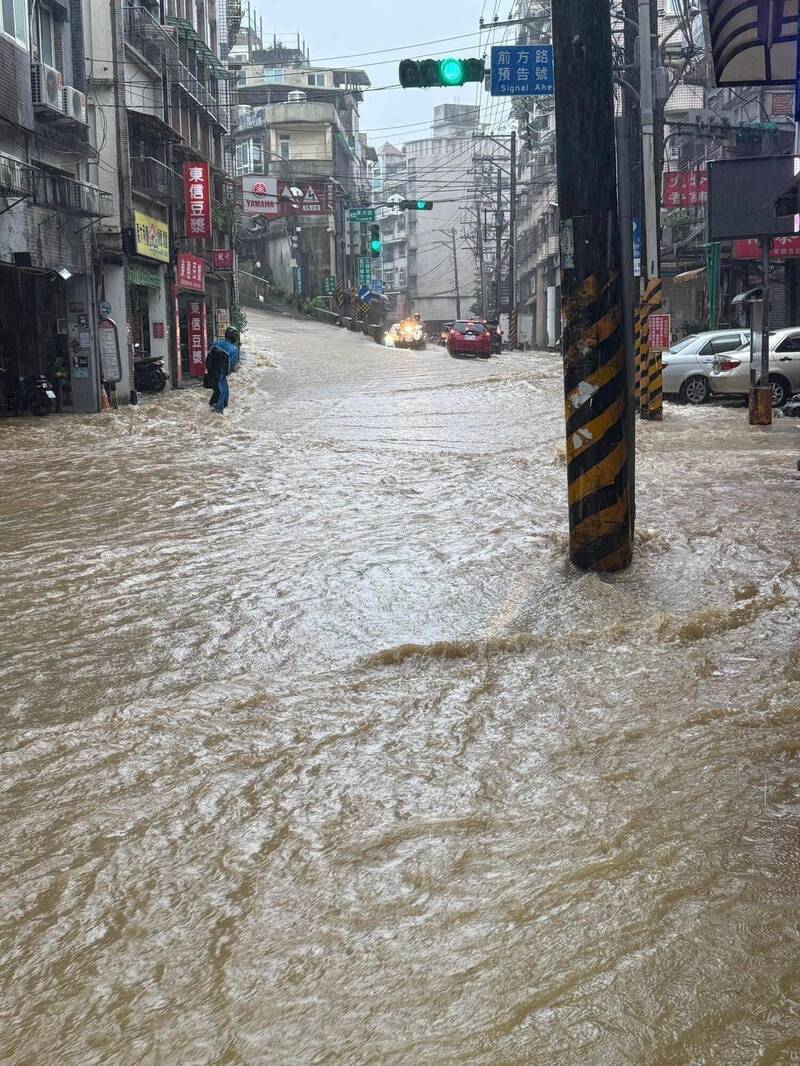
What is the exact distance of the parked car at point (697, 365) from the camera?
22.5 metres

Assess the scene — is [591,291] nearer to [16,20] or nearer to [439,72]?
[439,72]

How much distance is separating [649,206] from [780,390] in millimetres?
4913

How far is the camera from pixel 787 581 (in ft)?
24.4

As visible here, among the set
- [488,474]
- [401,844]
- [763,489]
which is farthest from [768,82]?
[401,844]

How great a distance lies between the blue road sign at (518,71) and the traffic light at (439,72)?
0.34 m

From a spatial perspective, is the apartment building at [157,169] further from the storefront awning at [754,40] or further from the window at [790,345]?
the storefront awning at [754,40]

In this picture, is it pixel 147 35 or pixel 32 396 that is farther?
pixel 147 35

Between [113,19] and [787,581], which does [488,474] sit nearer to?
[787,581]

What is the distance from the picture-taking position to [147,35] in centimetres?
2919

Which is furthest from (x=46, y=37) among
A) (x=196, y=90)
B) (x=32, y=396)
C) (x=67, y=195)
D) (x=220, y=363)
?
(x=196, y=90)

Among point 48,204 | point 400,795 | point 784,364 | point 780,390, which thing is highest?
point 48,204

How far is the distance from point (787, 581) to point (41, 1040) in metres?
5.80

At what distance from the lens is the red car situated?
43406 millimetres

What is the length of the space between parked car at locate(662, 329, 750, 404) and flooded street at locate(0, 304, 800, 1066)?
44.5ft
